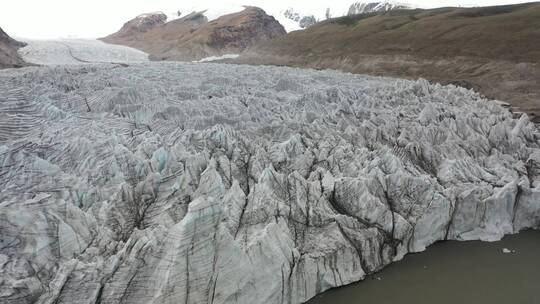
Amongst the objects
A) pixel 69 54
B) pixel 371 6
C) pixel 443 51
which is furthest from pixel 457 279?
pixel 371 6

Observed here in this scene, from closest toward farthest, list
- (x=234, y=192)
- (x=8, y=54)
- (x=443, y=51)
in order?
(x=234, y=192) < (x=443, y=51) < (x=8, y=54)

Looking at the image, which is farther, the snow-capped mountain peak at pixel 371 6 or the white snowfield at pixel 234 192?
the snow-capped mountain peak at pixel 371 6

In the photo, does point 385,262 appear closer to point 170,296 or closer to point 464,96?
point 170,296

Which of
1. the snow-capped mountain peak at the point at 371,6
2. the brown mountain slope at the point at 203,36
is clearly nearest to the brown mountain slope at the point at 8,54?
the brown mountain slope at the point at 203,36

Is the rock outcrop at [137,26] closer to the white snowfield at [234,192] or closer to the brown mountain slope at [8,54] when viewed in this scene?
the brown mountain slope at [8,54]

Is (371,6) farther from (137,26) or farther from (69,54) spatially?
(69,54)

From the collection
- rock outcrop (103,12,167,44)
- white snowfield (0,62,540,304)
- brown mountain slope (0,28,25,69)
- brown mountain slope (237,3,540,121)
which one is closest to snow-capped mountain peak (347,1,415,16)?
rock outcrop (103,12,167,44)
